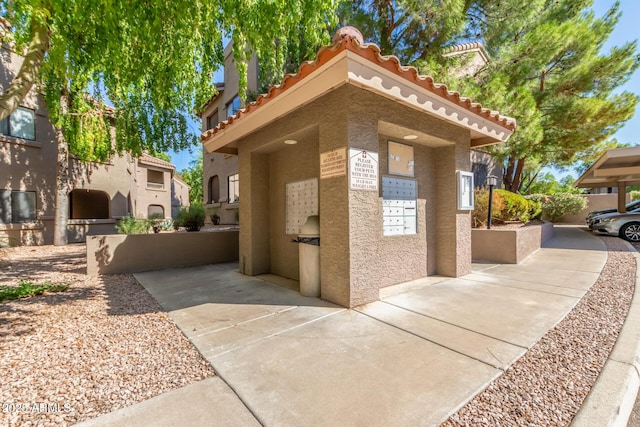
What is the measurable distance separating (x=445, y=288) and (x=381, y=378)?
9.88 ft

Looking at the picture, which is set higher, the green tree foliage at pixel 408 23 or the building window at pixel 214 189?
the green tree foliage at pixel 408 23

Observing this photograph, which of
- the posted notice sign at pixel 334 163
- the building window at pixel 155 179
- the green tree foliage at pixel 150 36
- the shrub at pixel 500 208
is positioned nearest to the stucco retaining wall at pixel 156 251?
the green tree foliage at pixel 150 36

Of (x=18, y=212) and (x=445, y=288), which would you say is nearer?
(x=445, y=288)

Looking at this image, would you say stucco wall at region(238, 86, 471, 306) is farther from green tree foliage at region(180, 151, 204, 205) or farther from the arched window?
green tree foliage at region(180, 151, 204, 205)

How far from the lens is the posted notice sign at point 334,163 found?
381 centimetres

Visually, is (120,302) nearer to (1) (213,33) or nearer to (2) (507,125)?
(1) (213,33)

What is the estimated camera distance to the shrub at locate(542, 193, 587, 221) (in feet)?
59.7

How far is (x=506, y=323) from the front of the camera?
10.8ft

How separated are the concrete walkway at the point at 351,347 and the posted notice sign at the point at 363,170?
1780 mm

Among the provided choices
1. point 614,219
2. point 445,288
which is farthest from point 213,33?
point 614,219

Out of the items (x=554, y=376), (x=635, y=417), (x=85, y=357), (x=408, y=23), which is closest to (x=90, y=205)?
(x=85, y=357)

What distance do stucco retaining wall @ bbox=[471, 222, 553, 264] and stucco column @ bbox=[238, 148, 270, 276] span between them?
5771 mm

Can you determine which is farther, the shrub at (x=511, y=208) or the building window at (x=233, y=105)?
the building window at (x=233, y=105)

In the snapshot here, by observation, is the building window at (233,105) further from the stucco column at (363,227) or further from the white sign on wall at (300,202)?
the stucco column at (363,227)
